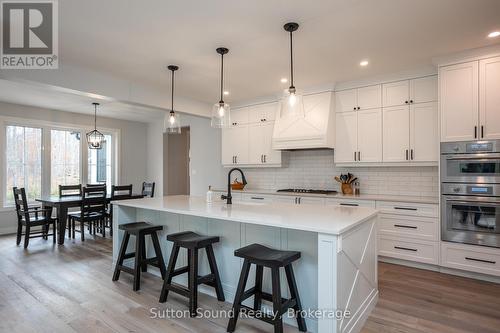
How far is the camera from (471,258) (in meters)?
3.30

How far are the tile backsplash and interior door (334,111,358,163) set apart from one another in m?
0.35

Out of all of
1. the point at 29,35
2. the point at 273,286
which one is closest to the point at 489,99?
the point at 273,286

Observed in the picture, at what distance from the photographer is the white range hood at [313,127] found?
14.6 ft

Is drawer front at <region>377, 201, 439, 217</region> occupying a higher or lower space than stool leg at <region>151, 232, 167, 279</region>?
higher

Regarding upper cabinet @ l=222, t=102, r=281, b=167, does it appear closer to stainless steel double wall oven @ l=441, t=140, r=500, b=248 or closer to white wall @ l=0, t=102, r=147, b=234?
stainless steel double wall oven @ l=441, t=140, r=500, b=248

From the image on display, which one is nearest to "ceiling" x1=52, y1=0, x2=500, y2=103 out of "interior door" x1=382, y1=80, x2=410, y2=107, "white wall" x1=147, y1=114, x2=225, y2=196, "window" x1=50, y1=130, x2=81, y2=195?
"interior door" x1=382, y1=80, x2=410, y2=107

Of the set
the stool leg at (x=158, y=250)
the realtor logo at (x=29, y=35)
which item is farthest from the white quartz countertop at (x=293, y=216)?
the realtor logo at (x=29, y=35)

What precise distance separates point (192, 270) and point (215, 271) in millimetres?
267

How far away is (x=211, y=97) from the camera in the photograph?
17.2 ft

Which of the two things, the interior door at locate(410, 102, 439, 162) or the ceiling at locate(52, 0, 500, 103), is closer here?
the ceiling at locate(52, 0, 500, 103)

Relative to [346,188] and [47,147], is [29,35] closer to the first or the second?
[47,147]

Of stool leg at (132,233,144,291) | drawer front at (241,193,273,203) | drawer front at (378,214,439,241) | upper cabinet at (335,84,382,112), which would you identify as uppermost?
upper cabinet at (335,84,382,112)

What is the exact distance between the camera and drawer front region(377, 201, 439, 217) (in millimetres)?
3566

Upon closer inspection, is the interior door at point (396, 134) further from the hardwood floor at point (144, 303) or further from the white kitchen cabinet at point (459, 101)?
the hardwood floor at point (144, 303)
